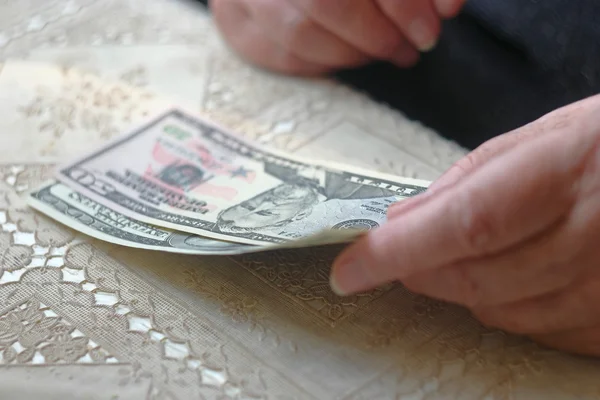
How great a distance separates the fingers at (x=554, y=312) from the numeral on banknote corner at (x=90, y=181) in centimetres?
41

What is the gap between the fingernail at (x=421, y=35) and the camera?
2.79ft

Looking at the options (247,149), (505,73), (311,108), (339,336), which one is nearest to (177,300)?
(339,336)

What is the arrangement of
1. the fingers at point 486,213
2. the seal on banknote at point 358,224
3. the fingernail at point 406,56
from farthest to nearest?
the fingernail at point 406,56 < the seal on banknote at point 358,224 < the fingers at point 486,213

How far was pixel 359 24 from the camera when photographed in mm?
875

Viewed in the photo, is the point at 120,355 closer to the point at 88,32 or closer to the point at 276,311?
the point at 276,311

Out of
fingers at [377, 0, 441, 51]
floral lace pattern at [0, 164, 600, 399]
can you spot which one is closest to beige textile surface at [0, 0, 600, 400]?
floral lace pattern at [0, 164, 600, 399]

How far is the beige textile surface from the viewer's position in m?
0.56

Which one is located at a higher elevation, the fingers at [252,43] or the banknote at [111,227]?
the fingers at [252,43]

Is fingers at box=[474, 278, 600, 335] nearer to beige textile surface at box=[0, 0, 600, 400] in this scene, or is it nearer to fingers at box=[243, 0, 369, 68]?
beige textile surface at box=[0, 0, 600, 400]

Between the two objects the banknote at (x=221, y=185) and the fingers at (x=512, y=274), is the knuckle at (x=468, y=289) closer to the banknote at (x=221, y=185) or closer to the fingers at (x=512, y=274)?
the fingers at (x=512, y=274)

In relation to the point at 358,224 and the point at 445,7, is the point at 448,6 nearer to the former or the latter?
the point at 445,7

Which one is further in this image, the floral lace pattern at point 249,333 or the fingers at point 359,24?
the fingers at point 359,24

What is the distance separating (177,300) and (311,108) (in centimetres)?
37

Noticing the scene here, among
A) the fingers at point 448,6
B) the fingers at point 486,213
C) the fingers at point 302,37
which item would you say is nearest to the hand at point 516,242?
the fingers at point 486,213
